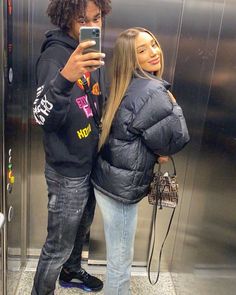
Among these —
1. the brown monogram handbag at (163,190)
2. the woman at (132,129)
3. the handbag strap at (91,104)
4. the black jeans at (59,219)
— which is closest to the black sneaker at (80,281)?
the black jeans at (59,219)

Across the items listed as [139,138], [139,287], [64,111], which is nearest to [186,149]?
[139,138]

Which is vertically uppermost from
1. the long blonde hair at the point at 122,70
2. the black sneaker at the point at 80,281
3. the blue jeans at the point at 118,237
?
the long blonde hair at the point at 122,70

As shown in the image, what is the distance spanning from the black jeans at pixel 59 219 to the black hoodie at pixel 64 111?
0.17ft

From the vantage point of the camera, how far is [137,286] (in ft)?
7.22

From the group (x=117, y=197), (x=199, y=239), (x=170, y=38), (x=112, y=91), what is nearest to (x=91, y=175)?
(x=117, y=197)

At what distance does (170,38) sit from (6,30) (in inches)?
36.4

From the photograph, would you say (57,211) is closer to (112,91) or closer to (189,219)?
(112,91)

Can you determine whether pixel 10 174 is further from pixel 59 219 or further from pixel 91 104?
pixel 91 104

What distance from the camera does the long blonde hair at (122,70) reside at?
1502mm

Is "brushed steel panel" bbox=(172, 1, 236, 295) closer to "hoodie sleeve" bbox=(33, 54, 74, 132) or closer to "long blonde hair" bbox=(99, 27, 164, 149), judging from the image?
"long blonde hair" bbox=(99, 27, 164, 149)

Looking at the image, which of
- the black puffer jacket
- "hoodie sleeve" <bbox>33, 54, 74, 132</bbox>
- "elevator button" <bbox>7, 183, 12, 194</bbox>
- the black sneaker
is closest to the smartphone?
"hoodie sleeve" <bbox>33, 54, 74, 132</bbox>

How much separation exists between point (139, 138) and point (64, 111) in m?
0.32

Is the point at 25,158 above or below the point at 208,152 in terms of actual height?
below

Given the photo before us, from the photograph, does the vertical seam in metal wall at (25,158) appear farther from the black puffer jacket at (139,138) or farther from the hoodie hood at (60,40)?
the black puffer jacket at (139,138)
